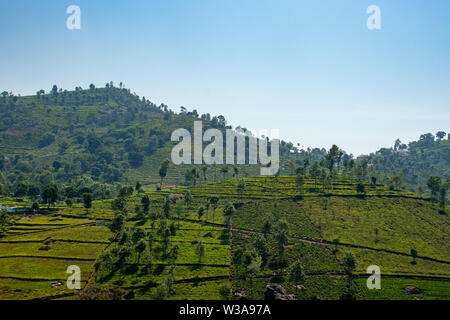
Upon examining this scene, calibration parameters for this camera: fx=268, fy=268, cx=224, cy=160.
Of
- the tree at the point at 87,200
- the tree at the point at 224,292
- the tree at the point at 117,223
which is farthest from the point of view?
the tree at the point at 87,200

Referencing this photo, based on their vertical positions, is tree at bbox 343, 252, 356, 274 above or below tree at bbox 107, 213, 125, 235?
below

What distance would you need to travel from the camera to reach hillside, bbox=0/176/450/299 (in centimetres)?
7238

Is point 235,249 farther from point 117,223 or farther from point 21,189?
point 21,189

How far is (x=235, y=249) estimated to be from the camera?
9394 cm

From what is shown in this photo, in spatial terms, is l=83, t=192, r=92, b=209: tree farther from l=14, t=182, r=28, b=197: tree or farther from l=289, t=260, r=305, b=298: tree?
l=289, t=260, r=305, b=298: tree

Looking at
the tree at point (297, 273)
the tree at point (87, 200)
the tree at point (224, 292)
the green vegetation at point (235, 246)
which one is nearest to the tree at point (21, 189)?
the green vegetation at point (235, 246)

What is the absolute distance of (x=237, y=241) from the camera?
330ft

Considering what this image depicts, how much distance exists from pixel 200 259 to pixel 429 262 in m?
80.1

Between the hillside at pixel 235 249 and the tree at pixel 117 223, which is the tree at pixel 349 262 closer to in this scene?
the hillside at pixel 235 249

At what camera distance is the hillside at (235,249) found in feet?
237

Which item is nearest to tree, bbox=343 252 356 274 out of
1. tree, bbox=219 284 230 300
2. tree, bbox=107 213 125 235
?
tree, bbox=219 284 230 300

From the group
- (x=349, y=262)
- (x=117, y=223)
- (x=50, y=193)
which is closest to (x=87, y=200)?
(x=50, y=193)

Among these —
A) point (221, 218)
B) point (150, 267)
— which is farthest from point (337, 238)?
point (150, 267)
